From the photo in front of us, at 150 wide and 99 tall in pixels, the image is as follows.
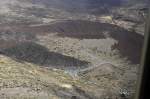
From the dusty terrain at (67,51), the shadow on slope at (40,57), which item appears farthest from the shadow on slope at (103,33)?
the shadow on slope at (40,57)

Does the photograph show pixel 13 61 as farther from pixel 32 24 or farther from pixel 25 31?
pixel 32 24

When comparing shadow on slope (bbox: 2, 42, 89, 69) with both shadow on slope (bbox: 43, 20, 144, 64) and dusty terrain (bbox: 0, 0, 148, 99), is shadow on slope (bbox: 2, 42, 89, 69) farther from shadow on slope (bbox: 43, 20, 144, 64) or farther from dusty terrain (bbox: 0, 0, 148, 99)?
shadow on slope (bbox: 43, 20, 144, 64)

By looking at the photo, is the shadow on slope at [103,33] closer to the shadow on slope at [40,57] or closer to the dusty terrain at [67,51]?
the dusty terrain at [67,51]

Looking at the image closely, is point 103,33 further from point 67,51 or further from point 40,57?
point 40,57

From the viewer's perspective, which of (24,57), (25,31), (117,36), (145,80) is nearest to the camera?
(145,80)

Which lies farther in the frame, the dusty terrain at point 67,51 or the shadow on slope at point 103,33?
the shadow on slope at point 103,33

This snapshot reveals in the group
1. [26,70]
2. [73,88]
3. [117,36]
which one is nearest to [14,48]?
[26,70]

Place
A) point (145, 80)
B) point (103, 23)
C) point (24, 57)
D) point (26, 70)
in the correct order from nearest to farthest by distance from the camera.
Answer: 1. point (145, 80)
2. point (26, 70)
3. point (24, 57)
4. point (103, 23)

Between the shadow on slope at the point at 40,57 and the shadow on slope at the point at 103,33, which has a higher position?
the shadow on slope at the point at 103,33
